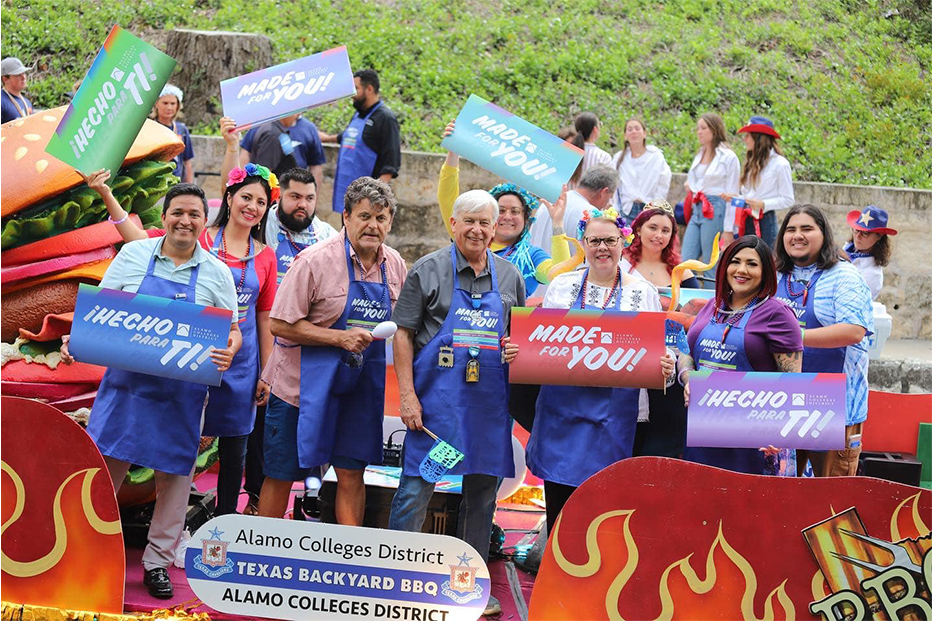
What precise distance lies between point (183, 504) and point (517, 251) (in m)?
2.37

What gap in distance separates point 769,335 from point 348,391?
78.2 inches

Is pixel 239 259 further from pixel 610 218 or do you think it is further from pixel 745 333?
pixel 745 333

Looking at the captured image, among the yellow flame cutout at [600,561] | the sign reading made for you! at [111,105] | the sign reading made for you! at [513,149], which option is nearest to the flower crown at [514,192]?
the sign reading made for you! at [513,149]

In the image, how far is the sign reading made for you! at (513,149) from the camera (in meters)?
6.22

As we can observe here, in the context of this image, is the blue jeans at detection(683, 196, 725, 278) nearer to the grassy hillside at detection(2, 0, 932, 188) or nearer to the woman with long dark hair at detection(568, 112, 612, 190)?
the woman with long dark hair at detection(568, 112, 612, 190)

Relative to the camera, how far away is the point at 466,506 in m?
5.32

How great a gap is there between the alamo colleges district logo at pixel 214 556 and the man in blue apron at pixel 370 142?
5122mm

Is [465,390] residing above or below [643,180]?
below

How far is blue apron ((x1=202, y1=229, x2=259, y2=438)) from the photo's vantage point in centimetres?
563

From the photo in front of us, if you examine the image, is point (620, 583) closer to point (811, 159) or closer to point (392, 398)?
point (392, 398)

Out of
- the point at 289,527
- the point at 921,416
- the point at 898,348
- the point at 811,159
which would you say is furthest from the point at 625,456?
the point at 811,159

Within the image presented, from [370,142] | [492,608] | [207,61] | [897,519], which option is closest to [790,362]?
[897,519]

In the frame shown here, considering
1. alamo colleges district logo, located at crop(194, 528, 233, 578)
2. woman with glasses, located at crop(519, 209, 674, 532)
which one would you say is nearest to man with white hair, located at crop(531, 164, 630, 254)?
woman with glasses, located at crop(519, 209, 674, 532)

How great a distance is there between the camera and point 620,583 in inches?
175
